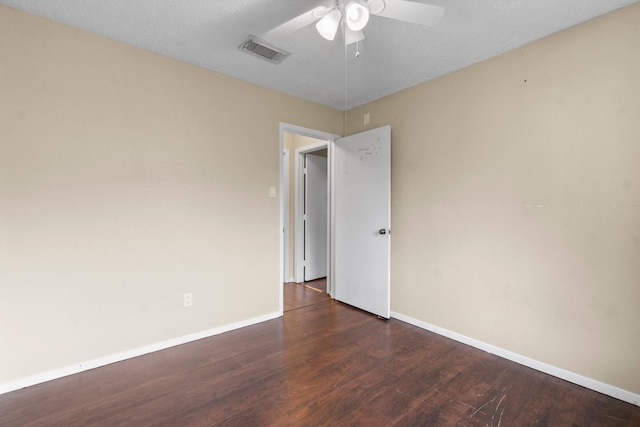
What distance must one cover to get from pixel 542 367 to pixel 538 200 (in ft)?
4.01

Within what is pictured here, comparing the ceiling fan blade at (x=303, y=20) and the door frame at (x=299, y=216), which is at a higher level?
the ceiling fan blade at (x=303, y=20)

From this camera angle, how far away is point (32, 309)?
1.95m

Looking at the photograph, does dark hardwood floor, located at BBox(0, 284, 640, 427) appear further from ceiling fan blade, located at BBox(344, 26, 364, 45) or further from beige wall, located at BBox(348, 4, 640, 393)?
ceiling fan blade, located at BBox(344, 26, 364, 45)

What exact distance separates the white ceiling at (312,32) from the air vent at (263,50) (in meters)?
0.06

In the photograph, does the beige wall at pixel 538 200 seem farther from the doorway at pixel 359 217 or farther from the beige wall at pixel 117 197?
the beige wall at pixel 117 197

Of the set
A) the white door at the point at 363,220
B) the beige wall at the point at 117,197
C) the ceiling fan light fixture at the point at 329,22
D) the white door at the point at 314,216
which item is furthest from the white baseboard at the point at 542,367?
the ceiling fan light fixture at the point at 329,22

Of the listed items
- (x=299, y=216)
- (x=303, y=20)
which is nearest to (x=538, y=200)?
(x=303, y=20)

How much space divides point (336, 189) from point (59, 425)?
303 cm

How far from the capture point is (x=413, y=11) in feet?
4.74

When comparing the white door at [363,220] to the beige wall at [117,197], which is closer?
the beige wall at [117,197]

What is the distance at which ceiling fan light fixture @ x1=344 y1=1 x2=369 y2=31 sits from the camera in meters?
1.47

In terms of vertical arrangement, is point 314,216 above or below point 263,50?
below

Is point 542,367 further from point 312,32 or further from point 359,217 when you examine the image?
point 312,32

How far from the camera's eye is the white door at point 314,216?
4562 mm
